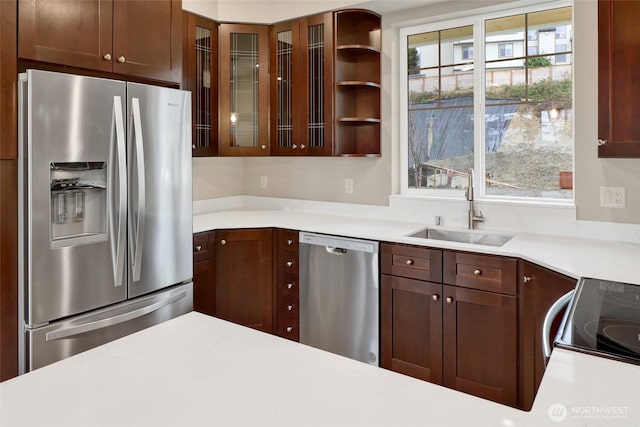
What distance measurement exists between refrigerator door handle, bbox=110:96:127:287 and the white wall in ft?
5.01

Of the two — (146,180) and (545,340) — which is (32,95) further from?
(545,340)

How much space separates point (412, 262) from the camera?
2.60 metres

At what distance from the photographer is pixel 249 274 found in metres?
3.17

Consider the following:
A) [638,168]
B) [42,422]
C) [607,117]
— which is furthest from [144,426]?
[638,168]

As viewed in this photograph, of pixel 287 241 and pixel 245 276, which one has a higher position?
pixel 287 241

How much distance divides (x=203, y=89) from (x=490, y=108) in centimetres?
200

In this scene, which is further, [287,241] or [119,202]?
[287,241]

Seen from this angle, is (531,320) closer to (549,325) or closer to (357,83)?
(549,325)

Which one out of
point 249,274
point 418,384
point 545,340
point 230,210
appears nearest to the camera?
point 418,384

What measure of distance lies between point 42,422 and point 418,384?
0.64m

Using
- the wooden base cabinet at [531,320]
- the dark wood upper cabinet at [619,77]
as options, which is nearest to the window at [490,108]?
the dark wood upper cabinet at [619,77]

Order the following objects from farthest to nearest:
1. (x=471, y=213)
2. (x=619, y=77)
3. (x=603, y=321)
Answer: (x=471, y=213) → (x=619, y=77) → (x=603, y=321)

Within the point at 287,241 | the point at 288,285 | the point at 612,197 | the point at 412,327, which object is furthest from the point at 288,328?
the point at 612,197

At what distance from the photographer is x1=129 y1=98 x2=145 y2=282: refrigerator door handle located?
227cm
